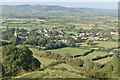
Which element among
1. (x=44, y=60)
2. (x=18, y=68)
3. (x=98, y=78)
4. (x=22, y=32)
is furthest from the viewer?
(x=22, y=32)

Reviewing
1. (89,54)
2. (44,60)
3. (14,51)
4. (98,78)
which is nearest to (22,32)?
(89,54)

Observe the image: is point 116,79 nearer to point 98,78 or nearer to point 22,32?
point 98,78

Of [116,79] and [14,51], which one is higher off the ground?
[14,51]

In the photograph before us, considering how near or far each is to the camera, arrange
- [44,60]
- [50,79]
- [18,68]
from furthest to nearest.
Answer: [44,60]
[18,68]
[50,79]

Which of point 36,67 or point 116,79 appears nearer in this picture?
point 116,79

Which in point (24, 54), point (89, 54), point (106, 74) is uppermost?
point (24, 54)

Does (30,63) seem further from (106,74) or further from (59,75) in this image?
(106,74)
